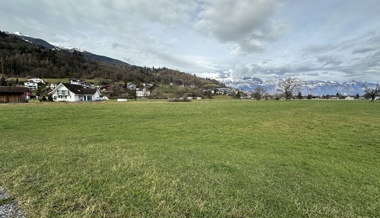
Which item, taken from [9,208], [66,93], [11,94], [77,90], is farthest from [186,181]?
[77,90]

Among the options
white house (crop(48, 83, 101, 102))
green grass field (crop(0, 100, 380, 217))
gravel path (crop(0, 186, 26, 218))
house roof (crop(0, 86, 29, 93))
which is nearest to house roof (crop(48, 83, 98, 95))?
white house (crop(48, 83, 101, 102))

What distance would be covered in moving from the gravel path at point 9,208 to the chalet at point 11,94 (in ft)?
190

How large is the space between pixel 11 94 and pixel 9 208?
196ft

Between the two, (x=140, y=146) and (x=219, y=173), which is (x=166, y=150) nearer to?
(x=140, y=146)

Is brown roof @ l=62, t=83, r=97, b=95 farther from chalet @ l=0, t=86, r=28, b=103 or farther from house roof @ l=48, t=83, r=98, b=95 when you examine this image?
chalet @ l=0, t=86, r=28, b=103

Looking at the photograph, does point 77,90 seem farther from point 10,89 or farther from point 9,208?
point 9,208

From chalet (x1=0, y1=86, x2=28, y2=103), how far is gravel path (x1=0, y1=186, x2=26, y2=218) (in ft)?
190

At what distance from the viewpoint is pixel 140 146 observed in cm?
1083

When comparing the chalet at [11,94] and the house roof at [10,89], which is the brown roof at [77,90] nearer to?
the chalet at [11,94]

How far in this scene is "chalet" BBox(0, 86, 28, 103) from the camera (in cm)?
4600

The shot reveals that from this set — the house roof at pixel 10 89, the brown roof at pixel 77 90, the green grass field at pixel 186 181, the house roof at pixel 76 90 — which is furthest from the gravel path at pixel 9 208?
the brown roof at pixel 77 90

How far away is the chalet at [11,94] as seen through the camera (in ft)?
151

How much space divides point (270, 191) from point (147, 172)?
406 centimetres

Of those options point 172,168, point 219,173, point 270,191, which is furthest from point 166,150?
point 270,191
